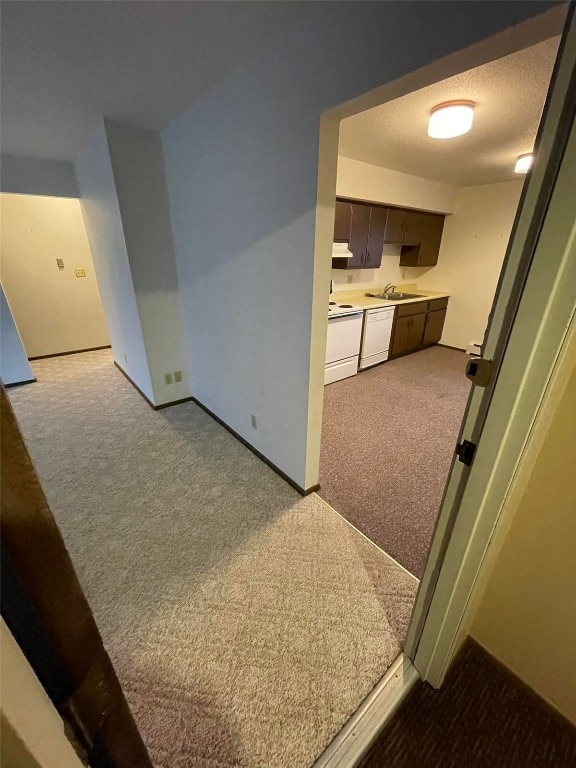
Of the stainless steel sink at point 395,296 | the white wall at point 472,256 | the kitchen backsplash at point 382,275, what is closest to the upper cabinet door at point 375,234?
the kitchen backsplash at point 382,275

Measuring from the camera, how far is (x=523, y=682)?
1.16 m

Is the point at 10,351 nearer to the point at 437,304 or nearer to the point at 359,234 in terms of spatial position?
the point at 359,234

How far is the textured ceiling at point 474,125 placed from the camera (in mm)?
1596

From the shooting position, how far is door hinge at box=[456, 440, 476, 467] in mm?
853

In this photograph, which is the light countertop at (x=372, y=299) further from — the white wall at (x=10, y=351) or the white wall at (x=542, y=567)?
the white wall at (x=10, y=351)

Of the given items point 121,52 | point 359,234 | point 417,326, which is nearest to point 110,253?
point 121,52

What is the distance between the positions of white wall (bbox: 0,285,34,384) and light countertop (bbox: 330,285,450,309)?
149 inches

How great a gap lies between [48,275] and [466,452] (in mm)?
5285

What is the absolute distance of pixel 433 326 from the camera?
4.84m

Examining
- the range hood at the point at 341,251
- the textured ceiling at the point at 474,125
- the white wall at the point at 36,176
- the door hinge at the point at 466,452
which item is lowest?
the door hinge at the point at 466,452

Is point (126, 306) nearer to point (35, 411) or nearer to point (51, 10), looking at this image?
point (35, 411)

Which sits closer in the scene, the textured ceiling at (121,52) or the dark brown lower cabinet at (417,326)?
the textured ceiling at (121,52)

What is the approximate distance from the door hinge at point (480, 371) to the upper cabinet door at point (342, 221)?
3.06 m

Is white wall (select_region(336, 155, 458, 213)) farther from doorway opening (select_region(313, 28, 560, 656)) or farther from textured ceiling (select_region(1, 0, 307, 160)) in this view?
textured ceiling (select_region(1, 0, 307, 160))
